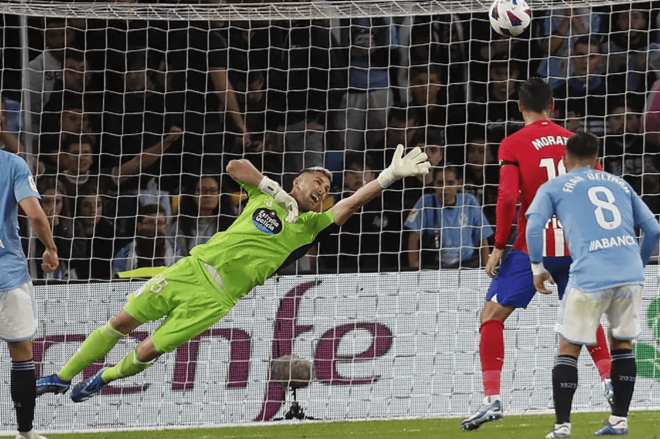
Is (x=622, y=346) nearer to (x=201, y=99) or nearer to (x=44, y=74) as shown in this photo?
(x=201, y=99)

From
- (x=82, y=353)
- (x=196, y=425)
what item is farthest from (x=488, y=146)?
(x=82, y=353)

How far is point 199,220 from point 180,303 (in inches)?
117

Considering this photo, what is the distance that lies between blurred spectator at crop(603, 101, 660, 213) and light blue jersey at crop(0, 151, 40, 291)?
18.4 feet

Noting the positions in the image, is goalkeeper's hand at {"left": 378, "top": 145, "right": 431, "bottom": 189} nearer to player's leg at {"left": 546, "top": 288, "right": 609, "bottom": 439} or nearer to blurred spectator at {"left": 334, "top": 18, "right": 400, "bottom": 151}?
player's leg at {"left": 546, "top": 288, "right": 609, "bottom": 439}

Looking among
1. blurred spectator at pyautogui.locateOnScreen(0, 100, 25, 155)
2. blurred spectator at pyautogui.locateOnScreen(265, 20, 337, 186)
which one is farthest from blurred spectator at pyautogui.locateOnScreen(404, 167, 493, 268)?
blurred spectator at pyautogui.locateOnScreen(0, 100, 25, 155)

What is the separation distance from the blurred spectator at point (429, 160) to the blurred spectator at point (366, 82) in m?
0.44

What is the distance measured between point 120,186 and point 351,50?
8.63 ft

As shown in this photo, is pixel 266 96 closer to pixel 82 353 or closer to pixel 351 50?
pixel 351 50

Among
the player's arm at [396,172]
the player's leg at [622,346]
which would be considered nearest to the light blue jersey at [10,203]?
the player's arm at [396,172]

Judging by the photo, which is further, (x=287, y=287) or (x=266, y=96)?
(x=266, y=96)

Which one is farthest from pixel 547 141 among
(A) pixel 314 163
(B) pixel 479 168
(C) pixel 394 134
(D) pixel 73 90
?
(D) pixel 73 90

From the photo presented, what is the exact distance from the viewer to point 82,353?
22.6 feet

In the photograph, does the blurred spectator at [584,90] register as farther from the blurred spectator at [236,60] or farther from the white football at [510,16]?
the blurred spectator at [236,60]

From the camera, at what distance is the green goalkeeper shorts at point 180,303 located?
682 cm
